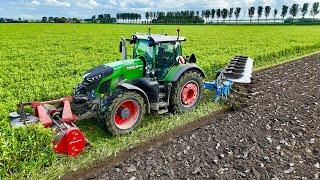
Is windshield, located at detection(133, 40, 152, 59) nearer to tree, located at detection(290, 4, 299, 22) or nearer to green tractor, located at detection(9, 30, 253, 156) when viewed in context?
green tractor, located at detection(9, 30, 253, 156)

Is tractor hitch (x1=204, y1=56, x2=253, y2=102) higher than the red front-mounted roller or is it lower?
higher

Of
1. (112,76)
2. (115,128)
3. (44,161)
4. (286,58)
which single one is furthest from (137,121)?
(286,58)

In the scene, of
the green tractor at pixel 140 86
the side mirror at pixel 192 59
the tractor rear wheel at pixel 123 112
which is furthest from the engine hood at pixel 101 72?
the side mirror at pixel 192 59

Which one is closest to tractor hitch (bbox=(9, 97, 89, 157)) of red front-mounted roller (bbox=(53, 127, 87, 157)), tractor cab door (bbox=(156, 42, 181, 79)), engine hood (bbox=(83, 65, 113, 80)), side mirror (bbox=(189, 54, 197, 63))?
red front-mounted roller (bbox=(53, 127, 87, 157))

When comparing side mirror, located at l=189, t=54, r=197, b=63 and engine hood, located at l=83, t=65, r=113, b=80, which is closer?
engine hood, located at l=83, t=65, r=113, b=80

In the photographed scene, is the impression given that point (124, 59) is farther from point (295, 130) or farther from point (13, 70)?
point (13, 70)

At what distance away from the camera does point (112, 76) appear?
9.38 metres

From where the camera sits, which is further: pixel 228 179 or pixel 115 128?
pixel 115 128

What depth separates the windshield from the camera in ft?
33.8

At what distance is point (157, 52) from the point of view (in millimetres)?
10305

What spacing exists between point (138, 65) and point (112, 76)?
929 millimetres

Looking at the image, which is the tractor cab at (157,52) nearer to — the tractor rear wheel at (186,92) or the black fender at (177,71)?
the black fender at (177,71)

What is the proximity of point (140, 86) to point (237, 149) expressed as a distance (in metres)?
3.27

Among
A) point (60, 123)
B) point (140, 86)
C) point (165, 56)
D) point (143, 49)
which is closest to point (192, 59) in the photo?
point (165, 56)
